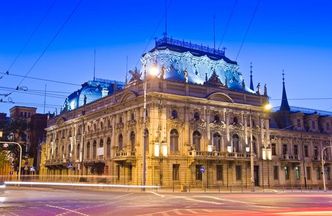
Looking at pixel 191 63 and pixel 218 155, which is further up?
pixel 191 63

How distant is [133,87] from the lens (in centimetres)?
5759

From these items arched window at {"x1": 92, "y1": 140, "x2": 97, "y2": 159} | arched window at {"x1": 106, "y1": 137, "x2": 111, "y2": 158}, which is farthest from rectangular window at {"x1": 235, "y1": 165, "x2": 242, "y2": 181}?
arched window at {"x1": 92, "y1": 140, "x2": 97, "y2": 159}

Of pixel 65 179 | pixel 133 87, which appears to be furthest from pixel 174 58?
pixel 65 179

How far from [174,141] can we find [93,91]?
25454 millimetres

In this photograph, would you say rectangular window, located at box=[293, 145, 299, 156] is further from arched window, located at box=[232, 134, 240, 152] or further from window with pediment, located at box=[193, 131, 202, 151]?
window with pediment, located at box=[193, 131, 202, 151]

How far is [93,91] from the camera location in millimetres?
74000

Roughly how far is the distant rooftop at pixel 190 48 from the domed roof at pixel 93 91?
1516 centimetres

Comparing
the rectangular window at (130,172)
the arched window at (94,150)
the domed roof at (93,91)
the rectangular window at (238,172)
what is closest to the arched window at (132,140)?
the rectangular window at (130,172)

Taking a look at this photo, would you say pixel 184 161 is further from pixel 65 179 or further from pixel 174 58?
pixel 65 179

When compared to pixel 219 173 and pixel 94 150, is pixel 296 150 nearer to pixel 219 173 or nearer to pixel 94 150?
pixel 219 173

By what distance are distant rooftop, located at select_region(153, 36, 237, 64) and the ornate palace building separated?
0.17 metres

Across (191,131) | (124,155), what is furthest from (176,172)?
(124,155)

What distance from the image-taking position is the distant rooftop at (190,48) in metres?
60.1

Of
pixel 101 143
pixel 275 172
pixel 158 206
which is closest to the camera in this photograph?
pixel 158 206
